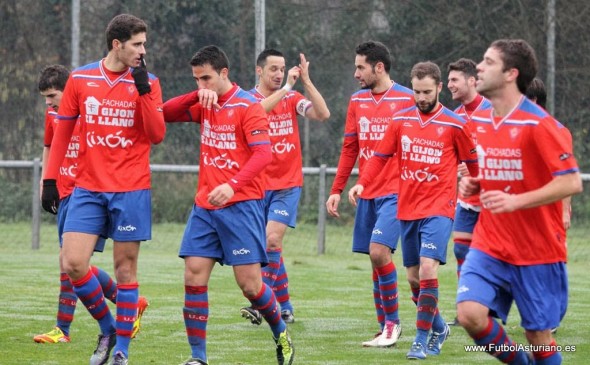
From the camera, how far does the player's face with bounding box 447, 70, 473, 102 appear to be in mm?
8742

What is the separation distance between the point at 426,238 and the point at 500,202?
2.43 m

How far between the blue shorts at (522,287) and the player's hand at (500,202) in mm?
399

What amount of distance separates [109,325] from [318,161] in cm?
1004

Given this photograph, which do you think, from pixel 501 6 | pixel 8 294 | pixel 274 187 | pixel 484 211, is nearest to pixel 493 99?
pixel 484 211

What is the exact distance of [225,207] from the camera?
7215mm

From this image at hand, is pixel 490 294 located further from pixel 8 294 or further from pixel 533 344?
pixel 8 294

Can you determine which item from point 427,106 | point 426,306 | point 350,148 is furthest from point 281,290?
point 427,106

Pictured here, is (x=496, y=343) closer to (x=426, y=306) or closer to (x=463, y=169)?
(x=426, y=306)

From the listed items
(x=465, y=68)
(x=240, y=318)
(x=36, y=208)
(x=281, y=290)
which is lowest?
(x=240, y=318)

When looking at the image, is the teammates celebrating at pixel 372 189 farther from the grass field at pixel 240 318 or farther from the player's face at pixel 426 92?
the grass field at pixel 240 318

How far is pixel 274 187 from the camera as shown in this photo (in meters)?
9.99

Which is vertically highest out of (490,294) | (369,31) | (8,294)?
(369,31)

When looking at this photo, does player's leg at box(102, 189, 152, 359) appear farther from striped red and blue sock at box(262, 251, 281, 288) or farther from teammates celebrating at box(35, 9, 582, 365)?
striped red and blue sock at box(262, 251, 281, 288)

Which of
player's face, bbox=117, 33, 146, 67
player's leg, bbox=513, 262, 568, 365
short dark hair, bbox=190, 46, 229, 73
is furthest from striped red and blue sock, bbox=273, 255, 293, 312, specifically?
player's leg, bbox=513, 262, 568, 365
